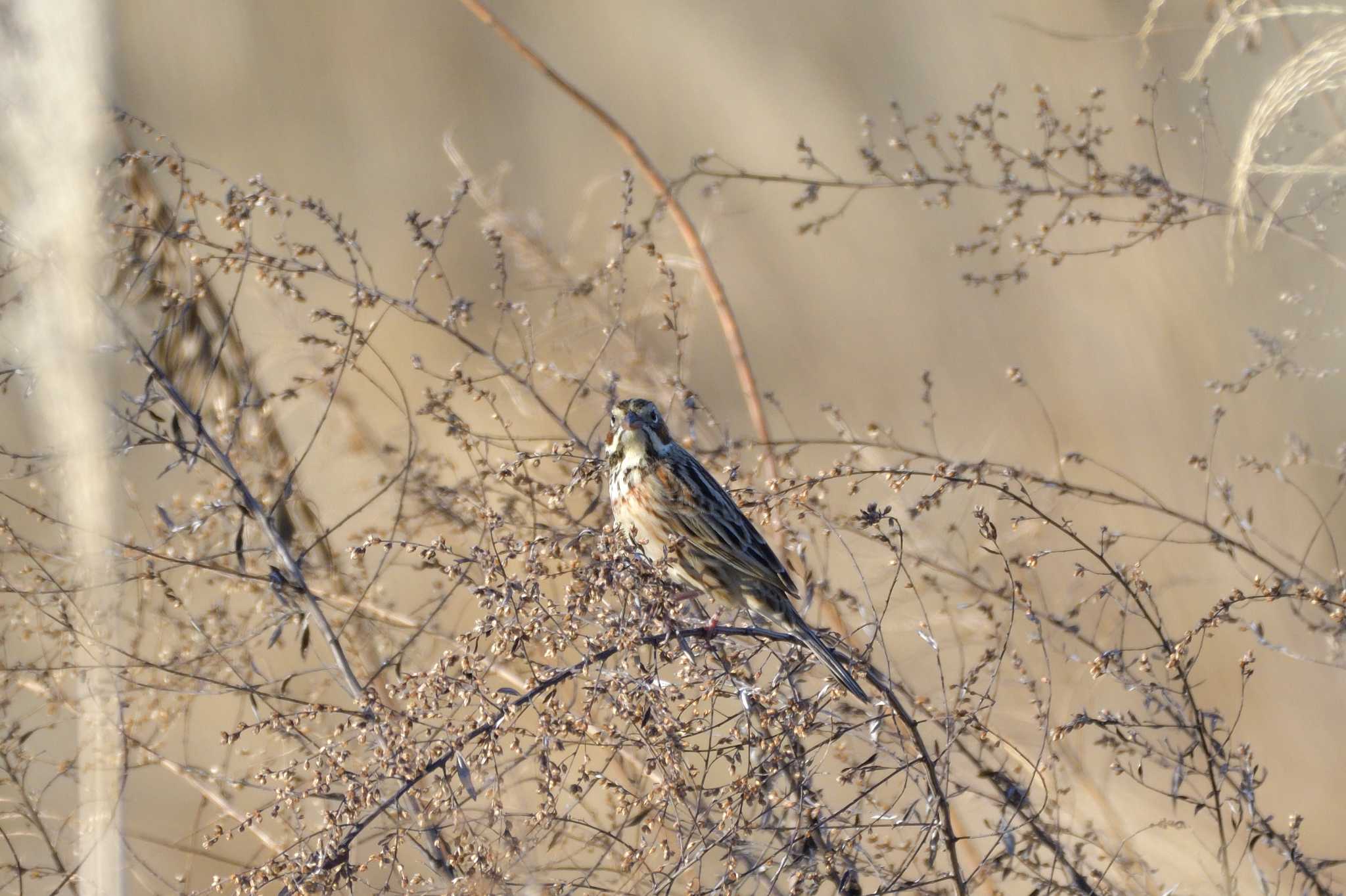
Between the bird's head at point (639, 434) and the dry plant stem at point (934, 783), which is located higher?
the bird's head at point (639, 434)

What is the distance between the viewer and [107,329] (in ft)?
9.75

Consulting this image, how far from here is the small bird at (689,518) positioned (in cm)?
346

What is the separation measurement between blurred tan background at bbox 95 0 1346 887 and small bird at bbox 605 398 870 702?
2.19 m

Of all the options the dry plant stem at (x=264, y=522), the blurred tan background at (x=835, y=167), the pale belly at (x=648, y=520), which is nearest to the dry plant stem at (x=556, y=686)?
the dry plant stem at (x=264, y=522)

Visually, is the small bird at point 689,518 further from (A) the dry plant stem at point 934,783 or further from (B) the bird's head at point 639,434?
(A) the dry plant stem at point 934,783

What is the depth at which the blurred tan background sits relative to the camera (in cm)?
597

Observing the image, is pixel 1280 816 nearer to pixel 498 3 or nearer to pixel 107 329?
pixel 107 329

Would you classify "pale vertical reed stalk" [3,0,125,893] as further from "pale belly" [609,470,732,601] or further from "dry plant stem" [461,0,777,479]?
"pale belly" [609,470,732,601]

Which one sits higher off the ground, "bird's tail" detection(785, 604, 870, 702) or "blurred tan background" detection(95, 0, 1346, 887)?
"blurred tan background" detection(95, 0, 1346, 887)

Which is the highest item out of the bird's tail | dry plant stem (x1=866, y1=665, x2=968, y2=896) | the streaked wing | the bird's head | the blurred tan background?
the blurred tan background

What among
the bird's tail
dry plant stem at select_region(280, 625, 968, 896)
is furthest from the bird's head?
dry plant stem at select_region(280, 625, 968, 896)

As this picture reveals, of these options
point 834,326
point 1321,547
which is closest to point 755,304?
point 834,326

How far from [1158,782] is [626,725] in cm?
444

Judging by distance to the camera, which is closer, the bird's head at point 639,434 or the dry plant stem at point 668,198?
the dry plant stem at point 668,198
